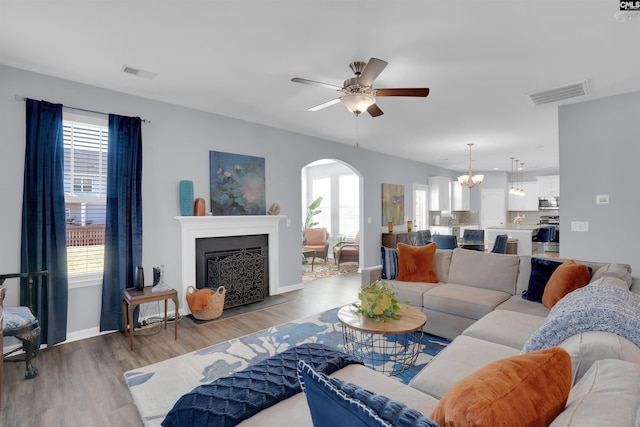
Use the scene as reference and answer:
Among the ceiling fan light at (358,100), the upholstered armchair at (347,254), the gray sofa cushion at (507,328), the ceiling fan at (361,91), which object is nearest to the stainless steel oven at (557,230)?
the upholstered armchair at (347,254)

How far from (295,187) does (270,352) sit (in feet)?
9.81

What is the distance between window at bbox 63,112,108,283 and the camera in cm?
331

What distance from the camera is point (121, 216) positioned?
11.4 ft

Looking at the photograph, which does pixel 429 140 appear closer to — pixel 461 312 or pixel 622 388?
pixel 461 312

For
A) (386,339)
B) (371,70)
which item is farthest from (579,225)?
(371,70)

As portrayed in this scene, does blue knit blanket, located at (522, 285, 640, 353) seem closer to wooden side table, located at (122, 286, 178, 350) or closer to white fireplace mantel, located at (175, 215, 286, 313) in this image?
wooden side table, located at (122, 286, 178, 350)

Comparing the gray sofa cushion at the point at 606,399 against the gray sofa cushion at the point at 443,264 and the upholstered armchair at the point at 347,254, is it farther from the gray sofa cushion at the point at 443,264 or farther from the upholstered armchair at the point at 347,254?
the upholstered armchair at the point at 347,254

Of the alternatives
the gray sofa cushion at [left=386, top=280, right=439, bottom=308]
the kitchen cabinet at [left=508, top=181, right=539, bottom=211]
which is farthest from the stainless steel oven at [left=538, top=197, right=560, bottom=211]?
the gray sofa cushion at [left=386, top=280, right=439, bottom=308]

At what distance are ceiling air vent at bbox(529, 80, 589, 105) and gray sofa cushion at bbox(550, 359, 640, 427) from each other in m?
3.42

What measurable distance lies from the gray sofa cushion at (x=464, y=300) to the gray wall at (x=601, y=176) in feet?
5.10

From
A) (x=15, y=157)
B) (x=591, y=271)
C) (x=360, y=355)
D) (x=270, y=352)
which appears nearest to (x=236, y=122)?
(x=15, y=157)

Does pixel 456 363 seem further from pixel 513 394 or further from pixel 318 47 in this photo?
pixel 318 47

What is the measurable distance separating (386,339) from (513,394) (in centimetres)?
250

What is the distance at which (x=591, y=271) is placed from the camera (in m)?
2.88
